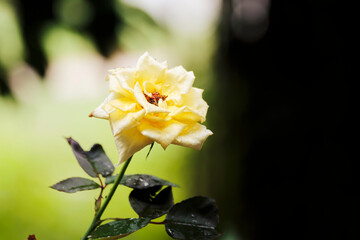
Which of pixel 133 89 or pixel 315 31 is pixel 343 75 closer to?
pixel 315 31

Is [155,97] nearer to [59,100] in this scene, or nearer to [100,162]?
[100,162]

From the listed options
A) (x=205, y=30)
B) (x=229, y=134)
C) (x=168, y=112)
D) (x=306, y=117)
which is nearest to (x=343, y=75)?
(x=306, y=117)

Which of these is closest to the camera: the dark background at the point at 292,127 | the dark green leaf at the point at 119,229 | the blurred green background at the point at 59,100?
the dark green leaf at the point at 119,229

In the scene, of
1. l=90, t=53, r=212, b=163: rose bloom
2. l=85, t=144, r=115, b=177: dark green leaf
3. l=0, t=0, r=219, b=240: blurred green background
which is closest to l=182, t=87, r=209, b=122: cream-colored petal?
l=90, t=53, r=212, b=163: rose bloom

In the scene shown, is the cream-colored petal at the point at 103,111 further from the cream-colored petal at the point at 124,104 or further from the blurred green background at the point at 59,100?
the blurred green background at the point at 59,100

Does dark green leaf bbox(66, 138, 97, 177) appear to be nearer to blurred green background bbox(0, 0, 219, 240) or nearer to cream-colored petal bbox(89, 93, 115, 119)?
cream-colored petal bbox(89, 93, 115, 119)

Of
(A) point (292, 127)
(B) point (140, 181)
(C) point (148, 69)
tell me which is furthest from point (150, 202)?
(A) point (292, 127)

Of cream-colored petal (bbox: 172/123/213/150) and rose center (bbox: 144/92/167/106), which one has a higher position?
rose center (bbox: 144/92/167/106)

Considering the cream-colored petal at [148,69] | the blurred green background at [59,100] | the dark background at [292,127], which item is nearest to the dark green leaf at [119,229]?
the cream-colored petal at [148,69]
